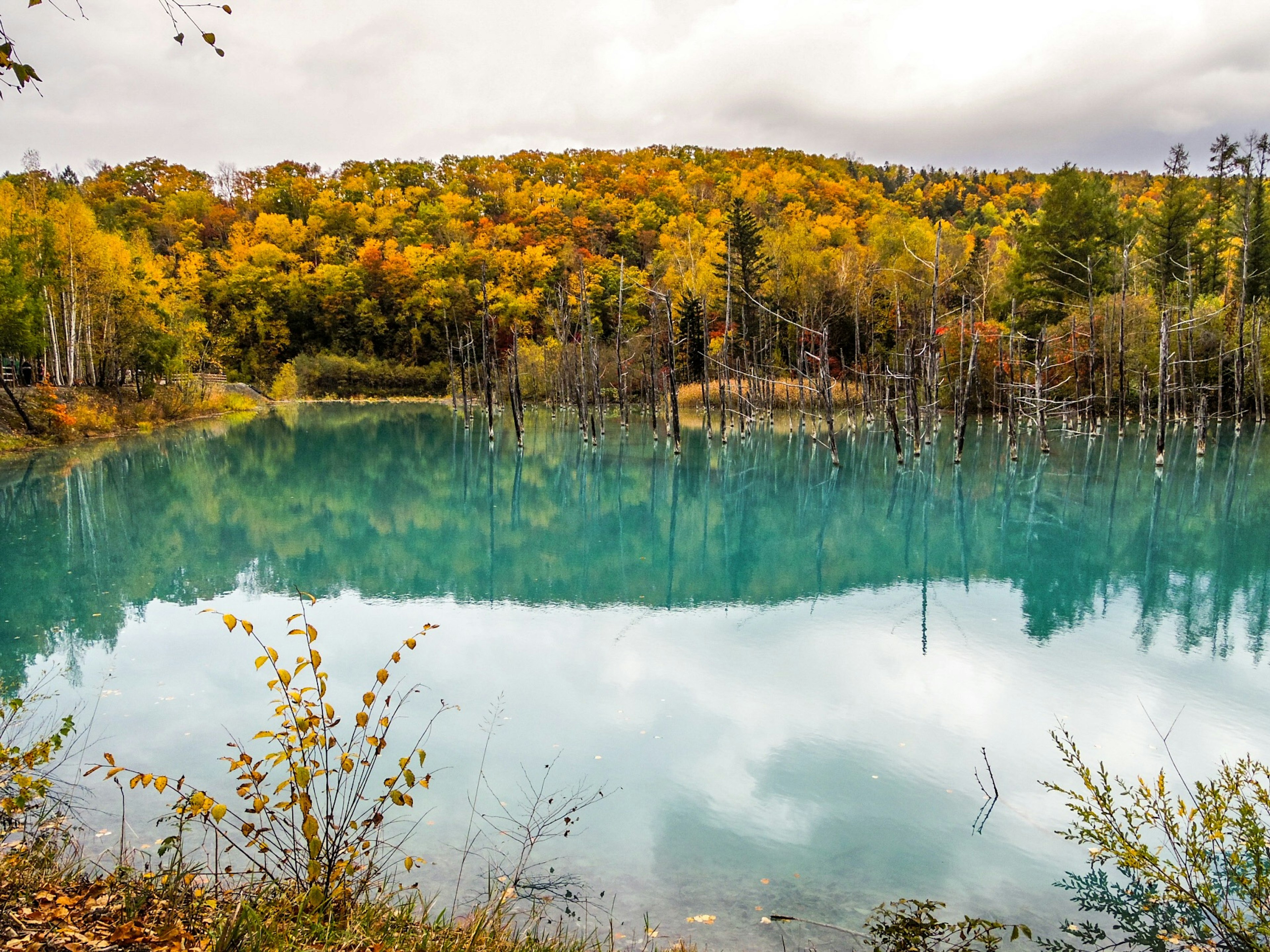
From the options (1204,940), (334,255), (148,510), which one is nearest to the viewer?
(1204,940)

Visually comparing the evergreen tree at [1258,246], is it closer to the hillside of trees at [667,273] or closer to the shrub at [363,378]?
the hillside of trees at [667,273]

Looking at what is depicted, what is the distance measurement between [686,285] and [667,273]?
3.30m

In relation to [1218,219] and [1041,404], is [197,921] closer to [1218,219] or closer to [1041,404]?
[1041,404]

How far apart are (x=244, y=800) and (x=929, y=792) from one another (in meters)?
4.86

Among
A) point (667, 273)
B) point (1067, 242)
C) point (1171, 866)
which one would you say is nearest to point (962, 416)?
point (1067, 242)

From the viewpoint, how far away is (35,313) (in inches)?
1038

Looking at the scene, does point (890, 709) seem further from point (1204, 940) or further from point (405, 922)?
point (405, 922)

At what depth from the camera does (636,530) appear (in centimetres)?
1602

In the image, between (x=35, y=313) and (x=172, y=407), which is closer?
(x=35, y=313)

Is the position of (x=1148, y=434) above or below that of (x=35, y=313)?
below

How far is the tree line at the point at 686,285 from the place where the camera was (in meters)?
29.7

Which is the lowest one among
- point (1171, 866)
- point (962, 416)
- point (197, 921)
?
point (1171, 866)

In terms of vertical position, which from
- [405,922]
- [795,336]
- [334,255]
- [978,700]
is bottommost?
[978,700]

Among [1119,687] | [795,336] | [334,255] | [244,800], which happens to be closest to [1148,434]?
[795,336]
